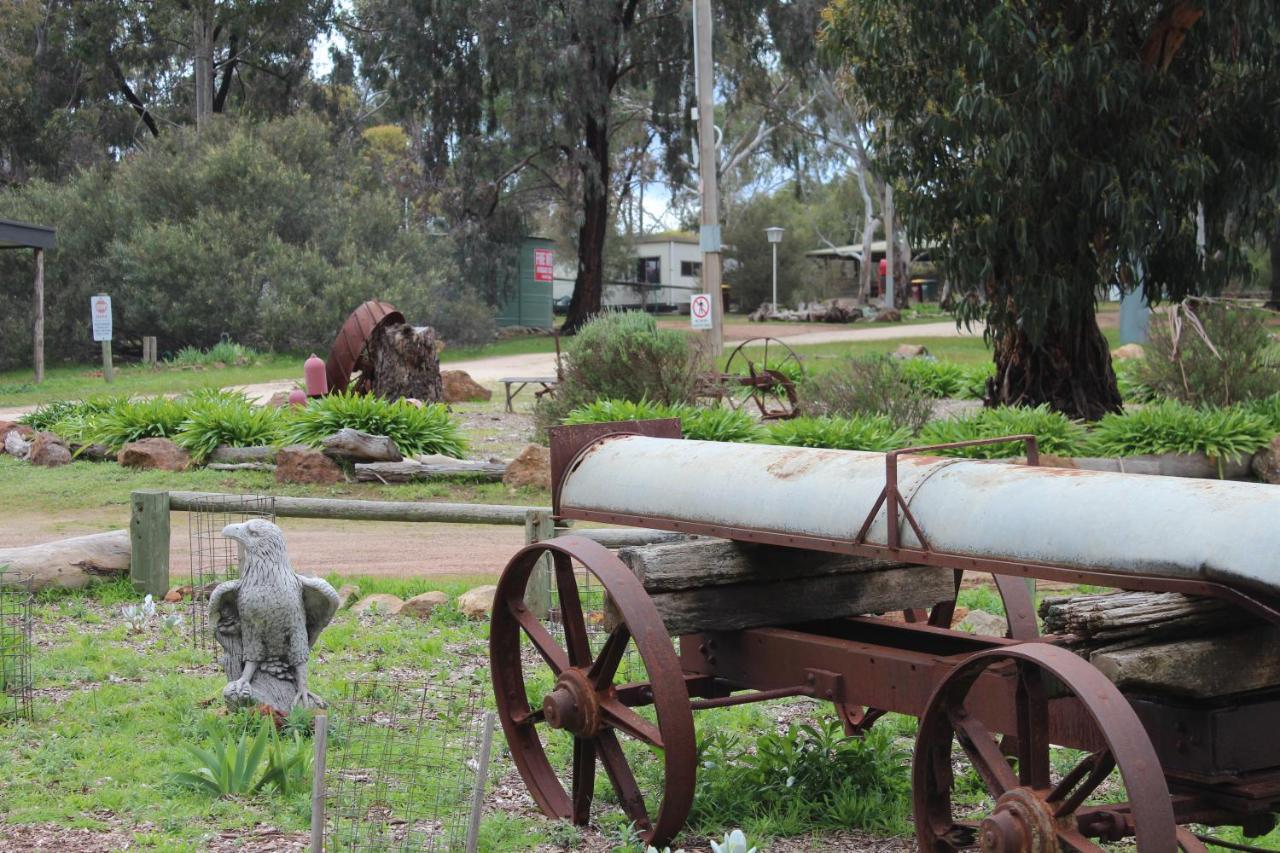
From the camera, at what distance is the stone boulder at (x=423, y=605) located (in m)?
7.50

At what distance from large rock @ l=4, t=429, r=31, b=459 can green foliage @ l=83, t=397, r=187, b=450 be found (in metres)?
0.59

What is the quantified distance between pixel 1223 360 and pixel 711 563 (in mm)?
11723

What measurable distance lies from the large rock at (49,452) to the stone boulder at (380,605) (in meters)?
7.20

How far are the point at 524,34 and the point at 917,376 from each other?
→ 1615cm

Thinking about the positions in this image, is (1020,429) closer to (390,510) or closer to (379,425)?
(379,425)

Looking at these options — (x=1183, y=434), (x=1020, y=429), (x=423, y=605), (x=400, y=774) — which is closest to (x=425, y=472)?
(x=423, y=605)

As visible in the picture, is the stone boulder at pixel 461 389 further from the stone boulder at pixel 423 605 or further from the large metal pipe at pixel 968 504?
the large metal pipe at pixel 968 504

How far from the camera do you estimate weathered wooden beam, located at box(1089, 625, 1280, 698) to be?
302 centimetres

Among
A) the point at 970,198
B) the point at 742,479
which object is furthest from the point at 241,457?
the point at 742,479

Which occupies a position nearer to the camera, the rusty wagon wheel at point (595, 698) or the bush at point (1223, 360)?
the rusty wagon wheel at point (595, 698)

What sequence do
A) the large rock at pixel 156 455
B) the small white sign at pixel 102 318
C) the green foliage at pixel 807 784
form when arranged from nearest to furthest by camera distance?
the green foliage at pixel 807 784 < the large rock at pixel 156 455 < the small white sign at pixel 102 318

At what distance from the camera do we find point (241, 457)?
516 inches

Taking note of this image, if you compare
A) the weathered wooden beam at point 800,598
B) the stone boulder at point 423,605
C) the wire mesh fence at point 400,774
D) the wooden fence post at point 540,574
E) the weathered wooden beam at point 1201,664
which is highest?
the weathered wooden beam at point 1201,664

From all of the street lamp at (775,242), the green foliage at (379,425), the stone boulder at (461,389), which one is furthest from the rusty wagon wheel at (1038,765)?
the street lamp at (775,242)
